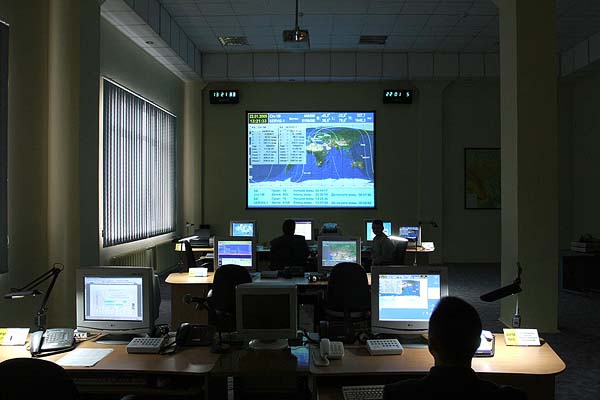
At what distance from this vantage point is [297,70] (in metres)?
11.6

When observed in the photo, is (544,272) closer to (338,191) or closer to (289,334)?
(289,334)

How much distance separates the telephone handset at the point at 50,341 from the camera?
3.35m

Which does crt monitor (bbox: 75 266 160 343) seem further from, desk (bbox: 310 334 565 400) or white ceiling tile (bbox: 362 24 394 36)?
white ceiling tile (bbox: 362 24 394 36)

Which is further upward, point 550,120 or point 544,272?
point 550,120

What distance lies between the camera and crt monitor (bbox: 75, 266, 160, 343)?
3.62 meters

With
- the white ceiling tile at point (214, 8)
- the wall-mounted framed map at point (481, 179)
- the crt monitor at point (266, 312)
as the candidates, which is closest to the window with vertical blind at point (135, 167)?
the white ceiling tile at point (214, 8)

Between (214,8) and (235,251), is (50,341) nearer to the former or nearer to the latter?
(235,251)

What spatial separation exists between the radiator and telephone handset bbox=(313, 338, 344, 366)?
5.18 m

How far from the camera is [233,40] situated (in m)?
10.6

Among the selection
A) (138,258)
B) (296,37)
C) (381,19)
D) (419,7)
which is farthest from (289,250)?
(381,19)

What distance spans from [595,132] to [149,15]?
8.94m

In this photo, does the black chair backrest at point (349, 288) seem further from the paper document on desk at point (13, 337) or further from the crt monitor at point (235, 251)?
the paper document on desk at point (13, 337)

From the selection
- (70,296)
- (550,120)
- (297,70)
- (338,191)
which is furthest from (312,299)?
(297,70)

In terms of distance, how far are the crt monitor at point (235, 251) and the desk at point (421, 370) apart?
317 cm
